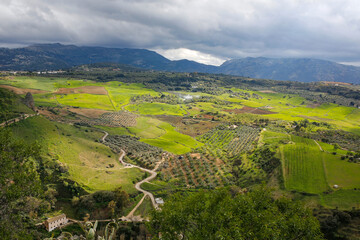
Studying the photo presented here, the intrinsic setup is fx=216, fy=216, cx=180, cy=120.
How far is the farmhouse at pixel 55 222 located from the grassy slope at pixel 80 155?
1221cm

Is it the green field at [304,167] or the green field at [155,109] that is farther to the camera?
the green field at [155,109]

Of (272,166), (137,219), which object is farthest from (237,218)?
(272,166)

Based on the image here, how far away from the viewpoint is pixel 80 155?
79750 mm

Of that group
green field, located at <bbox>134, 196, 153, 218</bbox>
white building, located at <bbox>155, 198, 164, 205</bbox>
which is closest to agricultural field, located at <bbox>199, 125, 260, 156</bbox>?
white building, located at <bbox>155, 198, 164, 205</bbox>

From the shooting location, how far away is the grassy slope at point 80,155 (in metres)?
67.8

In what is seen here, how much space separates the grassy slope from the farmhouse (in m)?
12.2

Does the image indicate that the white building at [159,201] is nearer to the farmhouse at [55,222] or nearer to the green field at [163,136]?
the farmhouse at [55,222]

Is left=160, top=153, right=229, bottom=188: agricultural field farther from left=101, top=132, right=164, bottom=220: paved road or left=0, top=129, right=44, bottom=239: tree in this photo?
left=0, top=129, right=44, bottom=239: tree

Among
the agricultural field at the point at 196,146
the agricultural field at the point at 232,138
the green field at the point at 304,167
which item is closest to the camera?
the green field at the point at 304,167

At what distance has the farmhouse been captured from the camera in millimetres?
47875

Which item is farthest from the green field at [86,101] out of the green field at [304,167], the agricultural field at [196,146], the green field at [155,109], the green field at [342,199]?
the green field at [342,199]

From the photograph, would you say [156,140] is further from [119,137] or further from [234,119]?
[234,119]

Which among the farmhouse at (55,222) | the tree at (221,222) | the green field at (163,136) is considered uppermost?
the tree at (221,222)

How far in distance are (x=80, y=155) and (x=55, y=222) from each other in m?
33.2
